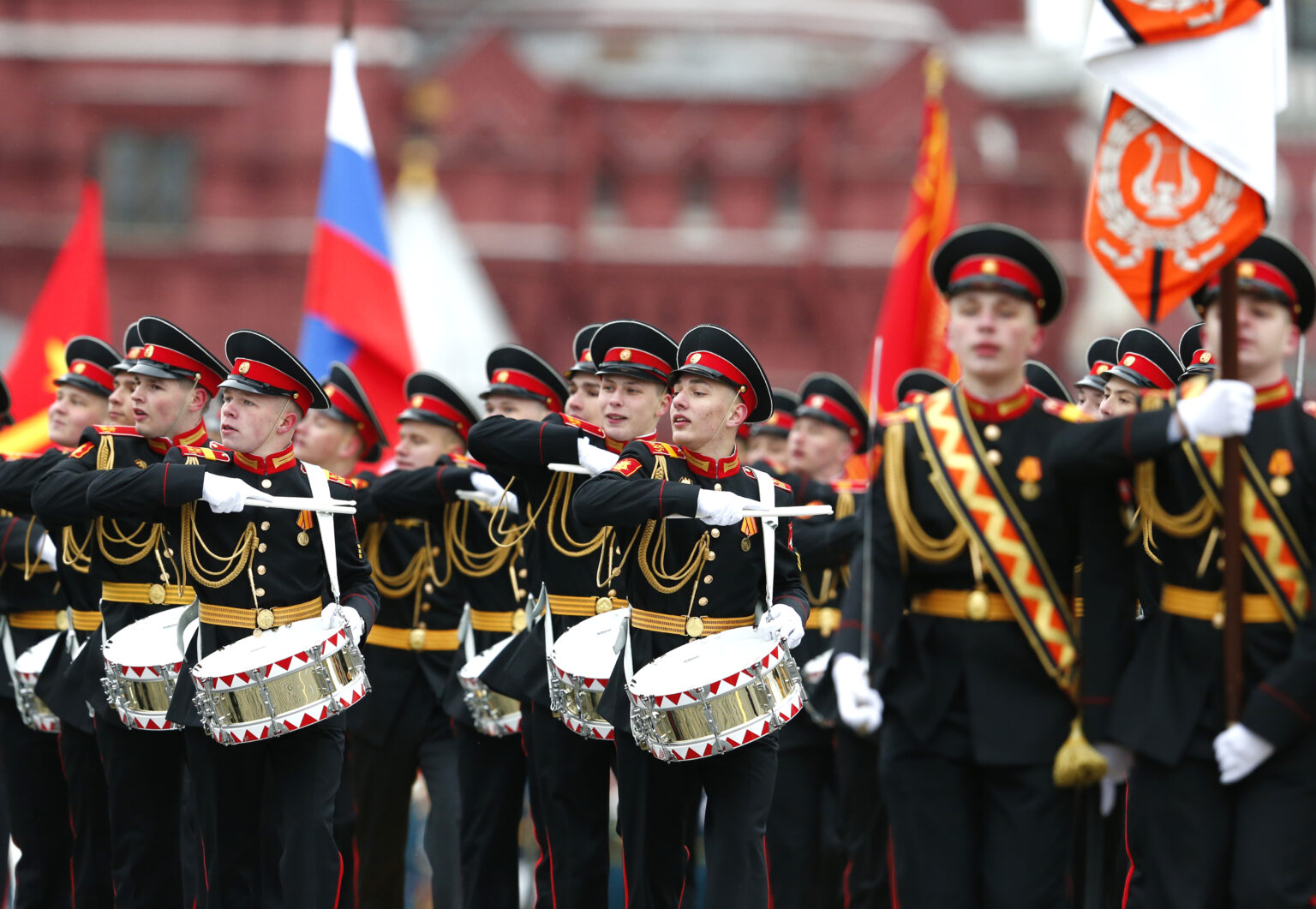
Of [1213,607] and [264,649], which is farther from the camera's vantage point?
[264,649]

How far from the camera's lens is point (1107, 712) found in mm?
5250

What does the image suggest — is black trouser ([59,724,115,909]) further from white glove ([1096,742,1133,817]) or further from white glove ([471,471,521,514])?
white glove ([1096,742,1133,817])

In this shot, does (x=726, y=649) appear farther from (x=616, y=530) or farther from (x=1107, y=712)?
(x=1107, y=712)

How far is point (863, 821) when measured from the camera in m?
8.71

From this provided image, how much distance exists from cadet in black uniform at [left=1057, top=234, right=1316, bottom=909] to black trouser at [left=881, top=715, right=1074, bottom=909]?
0.26m

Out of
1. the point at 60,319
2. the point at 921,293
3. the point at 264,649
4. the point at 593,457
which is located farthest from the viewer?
the point at 60,319

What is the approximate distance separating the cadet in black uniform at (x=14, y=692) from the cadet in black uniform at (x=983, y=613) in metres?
3.82

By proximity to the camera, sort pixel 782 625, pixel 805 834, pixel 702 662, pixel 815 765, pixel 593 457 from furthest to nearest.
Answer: pixel 815 765 < pixel 805 834 < pixel 593 457 < pixel 782 625 < pixel 702 662

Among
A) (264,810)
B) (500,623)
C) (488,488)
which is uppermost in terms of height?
(488,488)

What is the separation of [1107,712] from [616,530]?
2243 millimetres

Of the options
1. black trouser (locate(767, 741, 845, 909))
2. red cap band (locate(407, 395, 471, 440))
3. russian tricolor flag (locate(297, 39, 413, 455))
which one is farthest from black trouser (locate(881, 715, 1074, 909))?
russian tricolor flag (locate(297, 39, 413, 455))

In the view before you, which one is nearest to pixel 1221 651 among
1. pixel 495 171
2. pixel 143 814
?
pixel 143 814

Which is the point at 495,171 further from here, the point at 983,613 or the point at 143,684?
the point at 983,613

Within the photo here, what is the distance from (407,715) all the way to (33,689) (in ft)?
5.50
